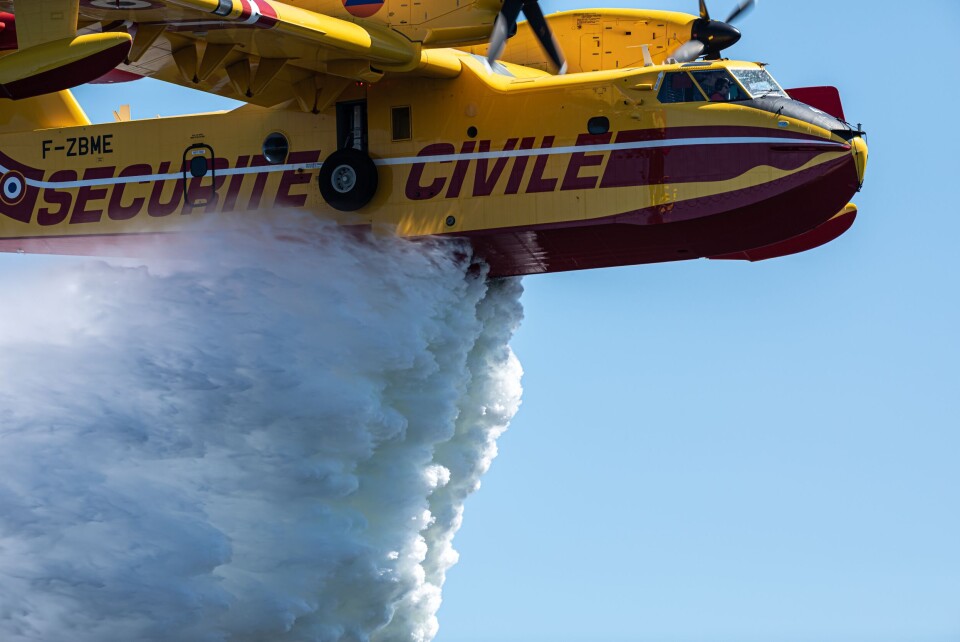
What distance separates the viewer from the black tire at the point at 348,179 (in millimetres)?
21422

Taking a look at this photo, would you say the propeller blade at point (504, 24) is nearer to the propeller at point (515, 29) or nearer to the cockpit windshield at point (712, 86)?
the propeller at point (515, 29)

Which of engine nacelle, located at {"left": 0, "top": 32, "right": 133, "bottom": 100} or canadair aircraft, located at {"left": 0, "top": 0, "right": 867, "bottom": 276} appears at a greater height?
canadair aircraft, located at {"left": 0, "top": 0, "right": 867, "bottom": 276}

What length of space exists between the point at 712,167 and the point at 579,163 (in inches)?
59.6

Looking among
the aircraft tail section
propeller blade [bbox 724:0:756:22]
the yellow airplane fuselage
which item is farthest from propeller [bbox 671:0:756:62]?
the aircraft tail section

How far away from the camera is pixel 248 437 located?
20.6 meters

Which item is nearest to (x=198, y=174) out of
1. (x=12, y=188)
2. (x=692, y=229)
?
(x=12, y=188)

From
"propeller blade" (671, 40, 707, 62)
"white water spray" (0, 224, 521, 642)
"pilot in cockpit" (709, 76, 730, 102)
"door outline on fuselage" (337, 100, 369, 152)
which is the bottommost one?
"white water spray" (0, 224, 521, 642)

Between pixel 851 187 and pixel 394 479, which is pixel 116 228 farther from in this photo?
pixel 851 187

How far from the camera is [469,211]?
21.1 m

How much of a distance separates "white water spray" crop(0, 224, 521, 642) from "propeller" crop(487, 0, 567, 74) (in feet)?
8.06

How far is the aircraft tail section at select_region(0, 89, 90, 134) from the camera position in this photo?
23.8 metres

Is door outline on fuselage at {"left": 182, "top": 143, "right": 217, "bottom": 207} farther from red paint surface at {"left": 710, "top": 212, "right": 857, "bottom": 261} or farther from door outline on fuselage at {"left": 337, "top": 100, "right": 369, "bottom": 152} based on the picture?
red paint surface at {"left": 710, "top": 212, "right": 857, "bottom": 261}

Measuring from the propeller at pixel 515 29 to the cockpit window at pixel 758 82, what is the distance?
249cm

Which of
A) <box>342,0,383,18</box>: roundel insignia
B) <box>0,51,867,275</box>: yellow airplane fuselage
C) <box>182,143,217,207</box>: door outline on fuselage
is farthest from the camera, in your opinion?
<box>182,143,217,207</box>: door outline on fuselage
